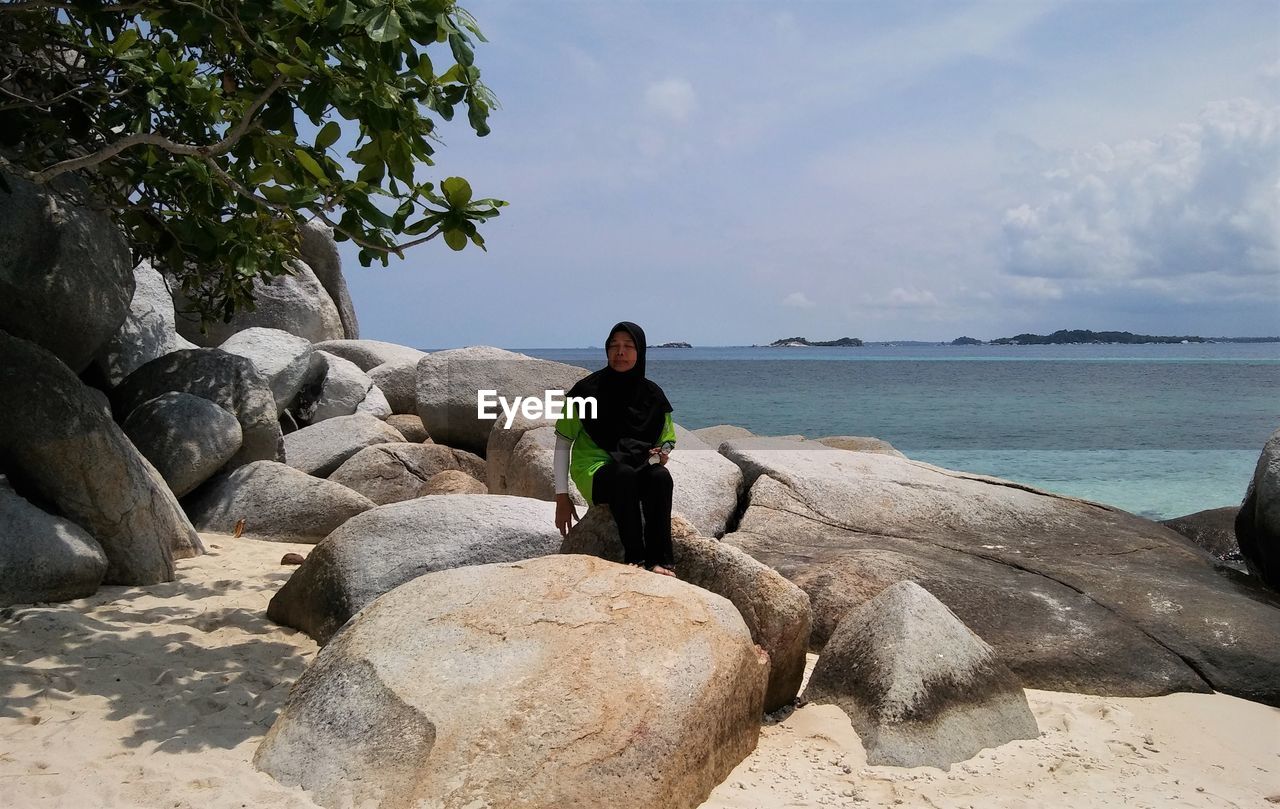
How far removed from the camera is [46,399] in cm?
664

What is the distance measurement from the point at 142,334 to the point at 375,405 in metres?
4.33

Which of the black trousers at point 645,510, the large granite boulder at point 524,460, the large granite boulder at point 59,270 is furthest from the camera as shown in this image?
the large granite boulder at point 524,460

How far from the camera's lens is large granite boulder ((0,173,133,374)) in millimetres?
7852

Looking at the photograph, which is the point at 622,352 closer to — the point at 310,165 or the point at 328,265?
the point at 310,165

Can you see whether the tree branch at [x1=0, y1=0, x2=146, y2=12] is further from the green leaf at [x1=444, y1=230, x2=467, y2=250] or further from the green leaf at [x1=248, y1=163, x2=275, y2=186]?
the green leaf at [x1=444, y1=230, x2=467, y2=250]

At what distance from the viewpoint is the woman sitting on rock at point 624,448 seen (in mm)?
5789

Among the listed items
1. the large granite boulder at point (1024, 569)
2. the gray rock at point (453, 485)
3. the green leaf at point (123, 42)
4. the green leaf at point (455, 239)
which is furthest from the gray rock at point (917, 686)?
the green leaf at point (123, 42)

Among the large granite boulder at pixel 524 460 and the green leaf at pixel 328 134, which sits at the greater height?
the green leaf at pixel 328 134

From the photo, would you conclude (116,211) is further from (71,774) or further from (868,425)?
(868,425)

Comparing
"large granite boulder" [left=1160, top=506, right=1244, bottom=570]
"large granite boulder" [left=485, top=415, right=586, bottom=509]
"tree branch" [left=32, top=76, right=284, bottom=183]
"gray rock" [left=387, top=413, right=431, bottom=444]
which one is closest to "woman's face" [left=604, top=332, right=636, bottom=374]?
"tree branch" [left=32, top=76, right=284, bottom=183]

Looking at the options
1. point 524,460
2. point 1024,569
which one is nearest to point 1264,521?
point 1024,569

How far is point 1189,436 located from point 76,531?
3408 cm

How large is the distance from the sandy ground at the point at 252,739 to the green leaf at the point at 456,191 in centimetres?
281

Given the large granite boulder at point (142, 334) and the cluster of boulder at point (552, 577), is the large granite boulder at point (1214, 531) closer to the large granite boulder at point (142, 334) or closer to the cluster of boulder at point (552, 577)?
the cluster of boulder at point (552, 577)
